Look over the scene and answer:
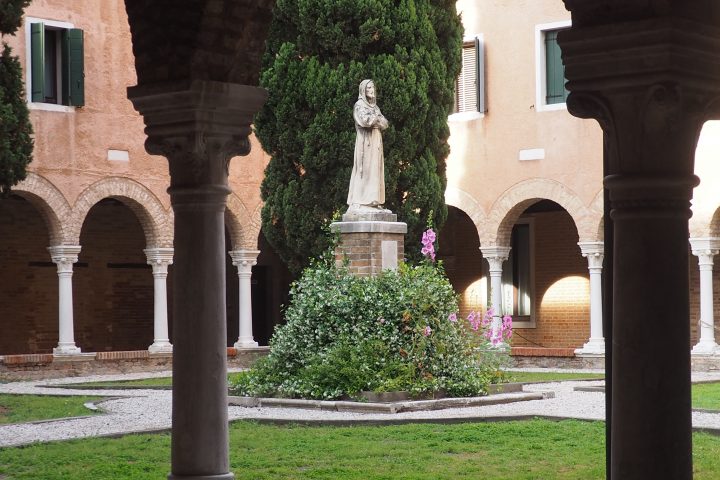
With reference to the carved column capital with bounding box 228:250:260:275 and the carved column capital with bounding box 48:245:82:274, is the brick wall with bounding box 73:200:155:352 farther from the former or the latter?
the carved column capital with bounding box 48:245:82:274

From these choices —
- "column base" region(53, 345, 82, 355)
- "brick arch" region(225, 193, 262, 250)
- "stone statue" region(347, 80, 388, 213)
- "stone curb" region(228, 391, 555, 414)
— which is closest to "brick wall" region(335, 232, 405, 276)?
"stone statue" region(347, 80, 388, 213)

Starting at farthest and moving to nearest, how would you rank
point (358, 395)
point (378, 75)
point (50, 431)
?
1. point (378, 75)
2. point (358, 395)
3. point (50, 431)

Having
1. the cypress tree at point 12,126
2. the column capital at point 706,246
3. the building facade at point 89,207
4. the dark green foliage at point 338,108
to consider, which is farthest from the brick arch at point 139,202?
the column capital at point 706,246

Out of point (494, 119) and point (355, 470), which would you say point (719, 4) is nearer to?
point (355, 470)

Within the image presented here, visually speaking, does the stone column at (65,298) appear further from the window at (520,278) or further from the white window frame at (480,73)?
the window at (520,278)

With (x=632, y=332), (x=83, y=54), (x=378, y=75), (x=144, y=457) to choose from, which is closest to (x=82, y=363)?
(x=83, y=54)

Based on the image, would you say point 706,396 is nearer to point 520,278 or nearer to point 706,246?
point 706,246

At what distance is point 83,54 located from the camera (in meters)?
21.9

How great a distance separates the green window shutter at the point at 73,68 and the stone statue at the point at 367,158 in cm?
784

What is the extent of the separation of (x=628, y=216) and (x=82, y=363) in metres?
18.0

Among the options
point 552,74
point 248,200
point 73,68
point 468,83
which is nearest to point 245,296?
point 248,200

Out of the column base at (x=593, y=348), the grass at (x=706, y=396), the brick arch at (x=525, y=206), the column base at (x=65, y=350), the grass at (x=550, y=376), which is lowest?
the grass at (x=550, y=376)

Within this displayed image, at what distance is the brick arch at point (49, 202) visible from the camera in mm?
21359

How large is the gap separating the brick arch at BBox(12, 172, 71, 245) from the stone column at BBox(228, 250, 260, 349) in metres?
3.53
